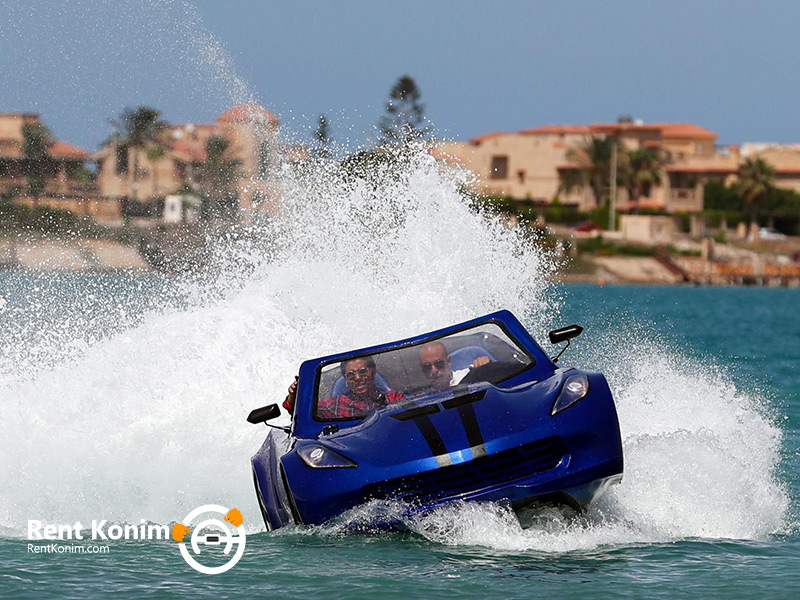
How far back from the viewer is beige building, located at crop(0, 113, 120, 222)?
58000mm

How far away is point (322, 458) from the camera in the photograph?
8383mm

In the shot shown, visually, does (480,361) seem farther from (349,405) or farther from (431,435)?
(431,435)

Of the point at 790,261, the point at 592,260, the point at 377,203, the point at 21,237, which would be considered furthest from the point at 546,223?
the point at 377,203

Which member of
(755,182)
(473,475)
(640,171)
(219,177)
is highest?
(640,171)

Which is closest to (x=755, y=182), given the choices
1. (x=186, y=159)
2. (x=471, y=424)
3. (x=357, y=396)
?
(x=186, y=159)

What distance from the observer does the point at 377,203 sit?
677 inches

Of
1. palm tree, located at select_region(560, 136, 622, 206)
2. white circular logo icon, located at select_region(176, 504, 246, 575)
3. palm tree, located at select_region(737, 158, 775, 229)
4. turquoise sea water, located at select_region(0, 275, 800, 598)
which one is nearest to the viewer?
turquoise sea water, located at select_region(0, 275, 800, 598)

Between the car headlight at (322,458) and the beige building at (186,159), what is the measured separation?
15863 mm

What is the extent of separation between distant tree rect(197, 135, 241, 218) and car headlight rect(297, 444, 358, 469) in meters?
27.9

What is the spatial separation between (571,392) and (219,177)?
35.5 metres

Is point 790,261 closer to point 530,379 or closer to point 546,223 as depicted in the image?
point 546,223

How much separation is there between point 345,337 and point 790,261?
10331 centimetres

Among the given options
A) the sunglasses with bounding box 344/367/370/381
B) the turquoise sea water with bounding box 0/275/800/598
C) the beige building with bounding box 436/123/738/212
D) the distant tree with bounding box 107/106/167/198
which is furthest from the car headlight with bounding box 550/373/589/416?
the beige building with bounding box 436/123/738/212

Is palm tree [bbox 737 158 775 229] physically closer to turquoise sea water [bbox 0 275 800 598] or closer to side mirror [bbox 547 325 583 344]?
turquoise sea water [bbox 0 275 800 598]
